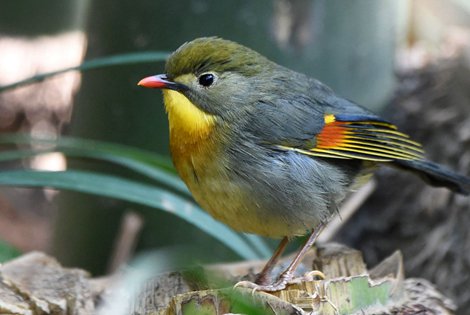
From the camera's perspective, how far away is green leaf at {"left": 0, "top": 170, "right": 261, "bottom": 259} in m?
3.71

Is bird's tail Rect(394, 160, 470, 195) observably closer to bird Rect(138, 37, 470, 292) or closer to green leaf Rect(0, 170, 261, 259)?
bird Rect(138, 37, 470, 292)

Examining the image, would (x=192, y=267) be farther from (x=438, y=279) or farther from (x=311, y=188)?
(x=438, y=279)

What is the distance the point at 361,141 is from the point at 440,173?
497 millimetres

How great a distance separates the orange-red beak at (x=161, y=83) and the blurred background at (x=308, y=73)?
105 cm

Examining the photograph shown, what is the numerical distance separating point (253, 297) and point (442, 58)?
4.07 metres

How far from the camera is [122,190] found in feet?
12.8

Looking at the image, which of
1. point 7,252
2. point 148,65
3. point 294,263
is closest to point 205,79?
point 294,263

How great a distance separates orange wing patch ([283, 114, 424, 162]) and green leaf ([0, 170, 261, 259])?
2.83 ft

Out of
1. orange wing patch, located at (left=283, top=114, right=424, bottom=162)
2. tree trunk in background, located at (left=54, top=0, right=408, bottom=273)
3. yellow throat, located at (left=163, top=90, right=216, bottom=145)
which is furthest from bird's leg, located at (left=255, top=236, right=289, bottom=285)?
tree trunk in background, located at (left=54, top=0, right=408, bottom=273)

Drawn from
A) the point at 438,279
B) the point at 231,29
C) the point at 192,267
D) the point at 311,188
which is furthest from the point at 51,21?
the point at 192,267

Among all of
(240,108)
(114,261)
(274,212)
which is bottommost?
(274,212)

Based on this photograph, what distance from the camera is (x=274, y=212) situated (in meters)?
3.29

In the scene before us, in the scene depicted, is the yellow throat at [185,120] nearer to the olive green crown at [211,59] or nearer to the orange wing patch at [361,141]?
the olive green crown at [211,59]

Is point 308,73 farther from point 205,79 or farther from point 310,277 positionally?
point 310,277
